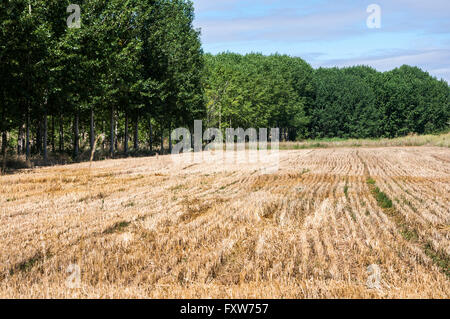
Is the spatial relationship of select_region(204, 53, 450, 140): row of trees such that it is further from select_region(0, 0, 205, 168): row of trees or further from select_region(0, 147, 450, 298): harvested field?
select_region(0, 147, 450, 298): harvested field

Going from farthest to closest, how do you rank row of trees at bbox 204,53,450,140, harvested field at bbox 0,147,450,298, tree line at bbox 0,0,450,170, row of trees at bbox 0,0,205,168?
row of trees at bbox 204,53,450,140 → tree line at bbox 0,0,450,170 → row of trees at bbox 0,0,205,168 → harvested field at bbox 0,147,450,298

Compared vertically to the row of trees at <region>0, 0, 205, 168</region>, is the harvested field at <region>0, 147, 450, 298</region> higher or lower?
lower

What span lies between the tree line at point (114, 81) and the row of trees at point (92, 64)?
0.07 meters

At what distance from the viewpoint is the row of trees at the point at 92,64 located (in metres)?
25.9

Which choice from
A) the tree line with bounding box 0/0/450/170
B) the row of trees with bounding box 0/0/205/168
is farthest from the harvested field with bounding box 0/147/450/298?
the row of trees with bounding box 0/0/205/168

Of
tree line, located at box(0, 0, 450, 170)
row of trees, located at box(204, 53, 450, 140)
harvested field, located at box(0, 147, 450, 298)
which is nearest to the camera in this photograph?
harvested field, located at box(0, 147, 450, 298)

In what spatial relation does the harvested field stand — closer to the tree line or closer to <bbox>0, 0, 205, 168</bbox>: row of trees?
the tree line

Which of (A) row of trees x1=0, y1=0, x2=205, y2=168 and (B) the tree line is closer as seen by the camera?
(A) row of trees x1=0, y1=0, x2=205, y2=168

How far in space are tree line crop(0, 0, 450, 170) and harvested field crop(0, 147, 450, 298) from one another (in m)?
2.92

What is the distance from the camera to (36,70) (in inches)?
1029

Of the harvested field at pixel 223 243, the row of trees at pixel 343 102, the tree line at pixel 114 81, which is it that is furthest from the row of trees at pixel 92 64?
the row of trees at pixel 343 102

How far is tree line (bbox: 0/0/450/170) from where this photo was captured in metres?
26.4

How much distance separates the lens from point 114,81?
115 feet

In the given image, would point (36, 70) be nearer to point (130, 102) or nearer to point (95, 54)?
point (95, 54)
